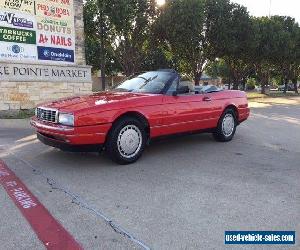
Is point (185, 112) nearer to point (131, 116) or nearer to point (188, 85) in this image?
point (188, 85)

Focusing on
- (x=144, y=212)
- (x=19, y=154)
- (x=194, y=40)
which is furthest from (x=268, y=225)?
(x=194, y=40)

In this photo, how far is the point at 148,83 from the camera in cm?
656

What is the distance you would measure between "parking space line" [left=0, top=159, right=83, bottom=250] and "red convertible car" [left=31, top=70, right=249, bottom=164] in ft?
3.03

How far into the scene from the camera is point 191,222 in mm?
3637

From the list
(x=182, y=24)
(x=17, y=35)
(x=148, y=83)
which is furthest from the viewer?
(x=182, y=24)

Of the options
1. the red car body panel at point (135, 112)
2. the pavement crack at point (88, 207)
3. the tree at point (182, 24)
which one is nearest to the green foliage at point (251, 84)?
the tree at point (182, 24)

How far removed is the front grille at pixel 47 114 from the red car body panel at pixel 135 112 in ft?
0.21

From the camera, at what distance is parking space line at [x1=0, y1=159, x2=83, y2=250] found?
317 centimetres

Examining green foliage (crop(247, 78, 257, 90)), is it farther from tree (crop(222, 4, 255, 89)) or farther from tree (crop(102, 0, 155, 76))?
tree (crop(102, 0, 155, 76))

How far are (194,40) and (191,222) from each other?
→ 2381 cm

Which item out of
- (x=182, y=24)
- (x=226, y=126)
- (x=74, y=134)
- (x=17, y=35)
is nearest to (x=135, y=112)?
(x=74, y=134)

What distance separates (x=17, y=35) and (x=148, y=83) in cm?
761

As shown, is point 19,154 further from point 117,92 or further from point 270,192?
point 270,192

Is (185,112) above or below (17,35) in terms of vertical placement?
below
